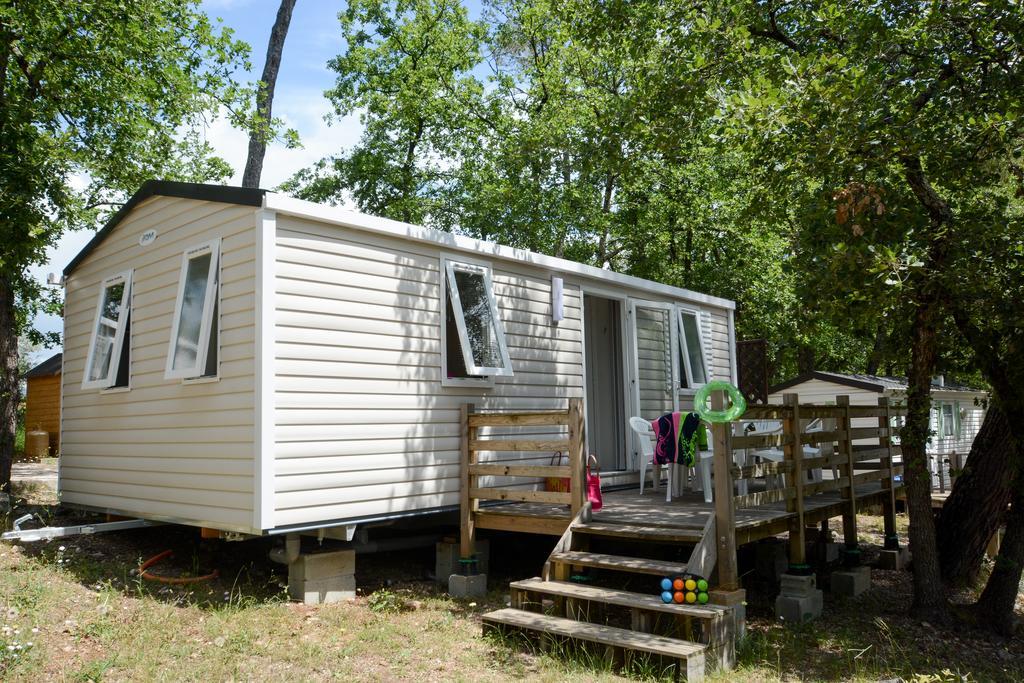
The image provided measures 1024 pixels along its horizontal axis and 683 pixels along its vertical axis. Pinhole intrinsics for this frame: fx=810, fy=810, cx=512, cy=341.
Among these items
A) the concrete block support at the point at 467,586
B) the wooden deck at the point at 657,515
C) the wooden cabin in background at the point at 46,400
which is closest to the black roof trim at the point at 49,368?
the wooden cabin in background at the point at 46,400

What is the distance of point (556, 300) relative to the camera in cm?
884

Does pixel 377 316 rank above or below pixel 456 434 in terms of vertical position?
above

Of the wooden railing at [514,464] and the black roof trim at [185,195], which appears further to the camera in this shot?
the wooden railing at [514,464]

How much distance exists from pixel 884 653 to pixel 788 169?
12.9ft

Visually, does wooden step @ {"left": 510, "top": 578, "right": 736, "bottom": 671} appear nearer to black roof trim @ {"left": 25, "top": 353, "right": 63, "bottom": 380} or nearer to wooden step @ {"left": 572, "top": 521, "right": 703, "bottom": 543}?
wooden step @ {"left": 572, "top": 521, "right": 703, "bottom": 543}

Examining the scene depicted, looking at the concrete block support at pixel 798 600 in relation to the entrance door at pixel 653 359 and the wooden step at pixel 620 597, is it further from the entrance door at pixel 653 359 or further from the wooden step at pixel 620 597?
the entrance door at pixel 653 359

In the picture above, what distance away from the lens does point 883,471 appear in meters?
9.52

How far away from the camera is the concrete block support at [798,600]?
6.95 m

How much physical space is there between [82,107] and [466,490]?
882 centimetres

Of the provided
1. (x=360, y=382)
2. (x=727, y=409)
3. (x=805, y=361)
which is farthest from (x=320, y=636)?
(x=805, y=361)

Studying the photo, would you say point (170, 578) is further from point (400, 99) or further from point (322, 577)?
point (400, 99)

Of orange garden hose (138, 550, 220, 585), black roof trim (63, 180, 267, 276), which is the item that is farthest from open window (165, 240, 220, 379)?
orange garden hose (138, 550, 220, 585)

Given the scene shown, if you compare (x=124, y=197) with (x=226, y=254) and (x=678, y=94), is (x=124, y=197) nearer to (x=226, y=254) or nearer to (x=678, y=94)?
(x=226, y=254)

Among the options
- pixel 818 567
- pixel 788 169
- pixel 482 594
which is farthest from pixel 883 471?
pixel 482 594
